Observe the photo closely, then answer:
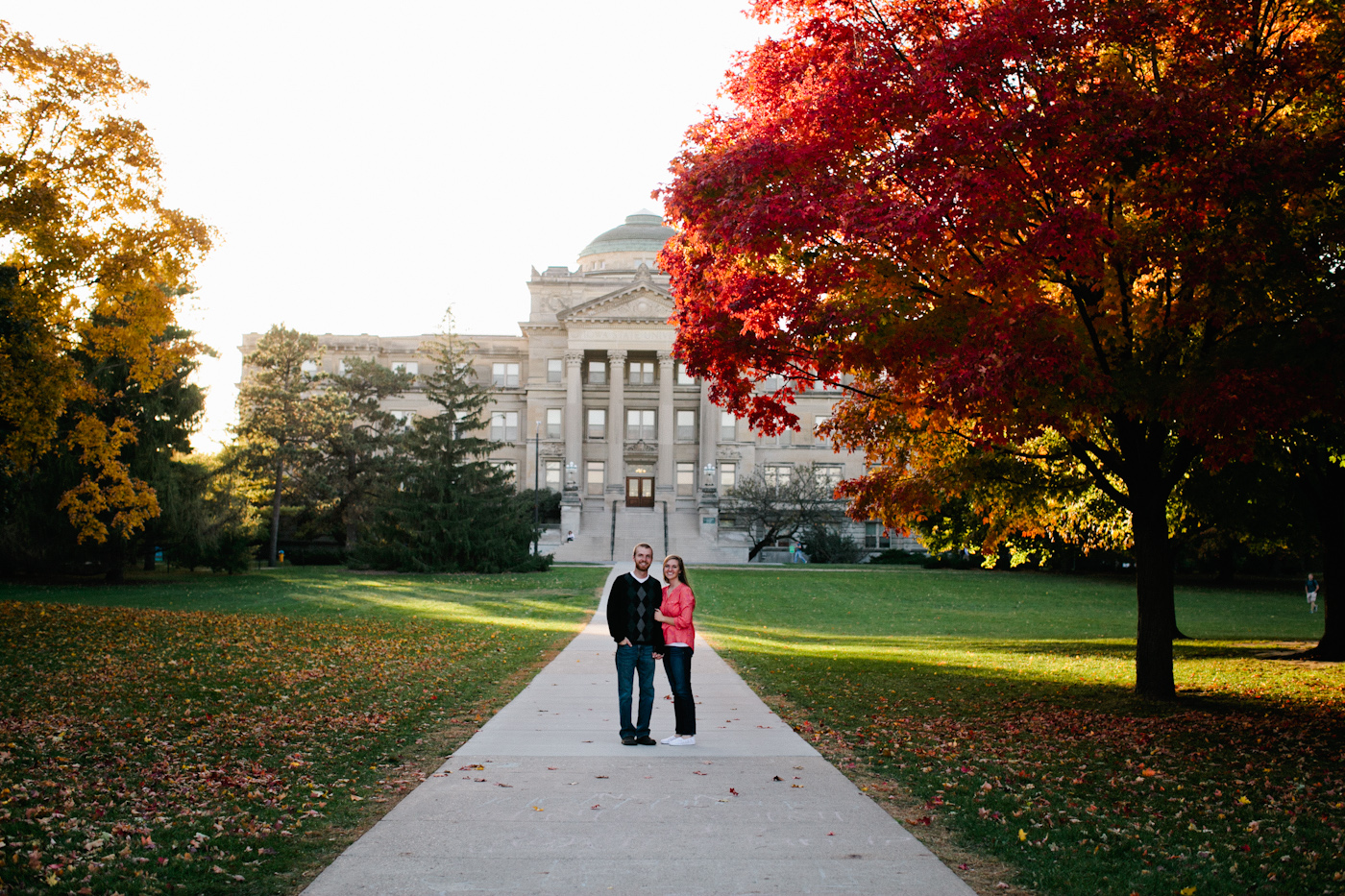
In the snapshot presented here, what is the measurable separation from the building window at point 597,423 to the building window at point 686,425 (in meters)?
5.27

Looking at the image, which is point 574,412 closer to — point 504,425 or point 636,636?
point 504,425

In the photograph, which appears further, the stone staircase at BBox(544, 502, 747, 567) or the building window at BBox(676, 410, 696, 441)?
the building window at BBox(676, 410, 696, 441)

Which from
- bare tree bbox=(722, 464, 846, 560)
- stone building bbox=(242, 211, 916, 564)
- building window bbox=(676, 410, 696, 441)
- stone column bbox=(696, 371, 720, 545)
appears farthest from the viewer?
building window bbox=(676, 410, 696, 441)

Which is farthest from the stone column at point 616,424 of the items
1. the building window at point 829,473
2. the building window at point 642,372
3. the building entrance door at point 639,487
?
the building window at point 829,473

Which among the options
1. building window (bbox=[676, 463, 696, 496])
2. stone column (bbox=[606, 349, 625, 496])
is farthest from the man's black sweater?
building window (bbox=[676, 463, 696, 496])

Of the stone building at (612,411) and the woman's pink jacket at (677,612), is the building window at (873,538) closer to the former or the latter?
the stone building at (612,411)

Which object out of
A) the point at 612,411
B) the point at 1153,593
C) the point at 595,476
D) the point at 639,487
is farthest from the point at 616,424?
the point at 1153,593

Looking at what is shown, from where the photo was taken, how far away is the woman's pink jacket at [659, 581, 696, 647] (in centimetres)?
956

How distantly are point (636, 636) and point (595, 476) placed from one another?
66414 millimetres

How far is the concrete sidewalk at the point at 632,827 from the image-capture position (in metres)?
5.61

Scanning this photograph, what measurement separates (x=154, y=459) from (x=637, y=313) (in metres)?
42.9

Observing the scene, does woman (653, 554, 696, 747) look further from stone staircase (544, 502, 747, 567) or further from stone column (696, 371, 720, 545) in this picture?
stone column (696, 371, 720, 545)

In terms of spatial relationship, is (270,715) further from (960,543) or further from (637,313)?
(637,313)

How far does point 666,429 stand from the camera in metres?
72.8
